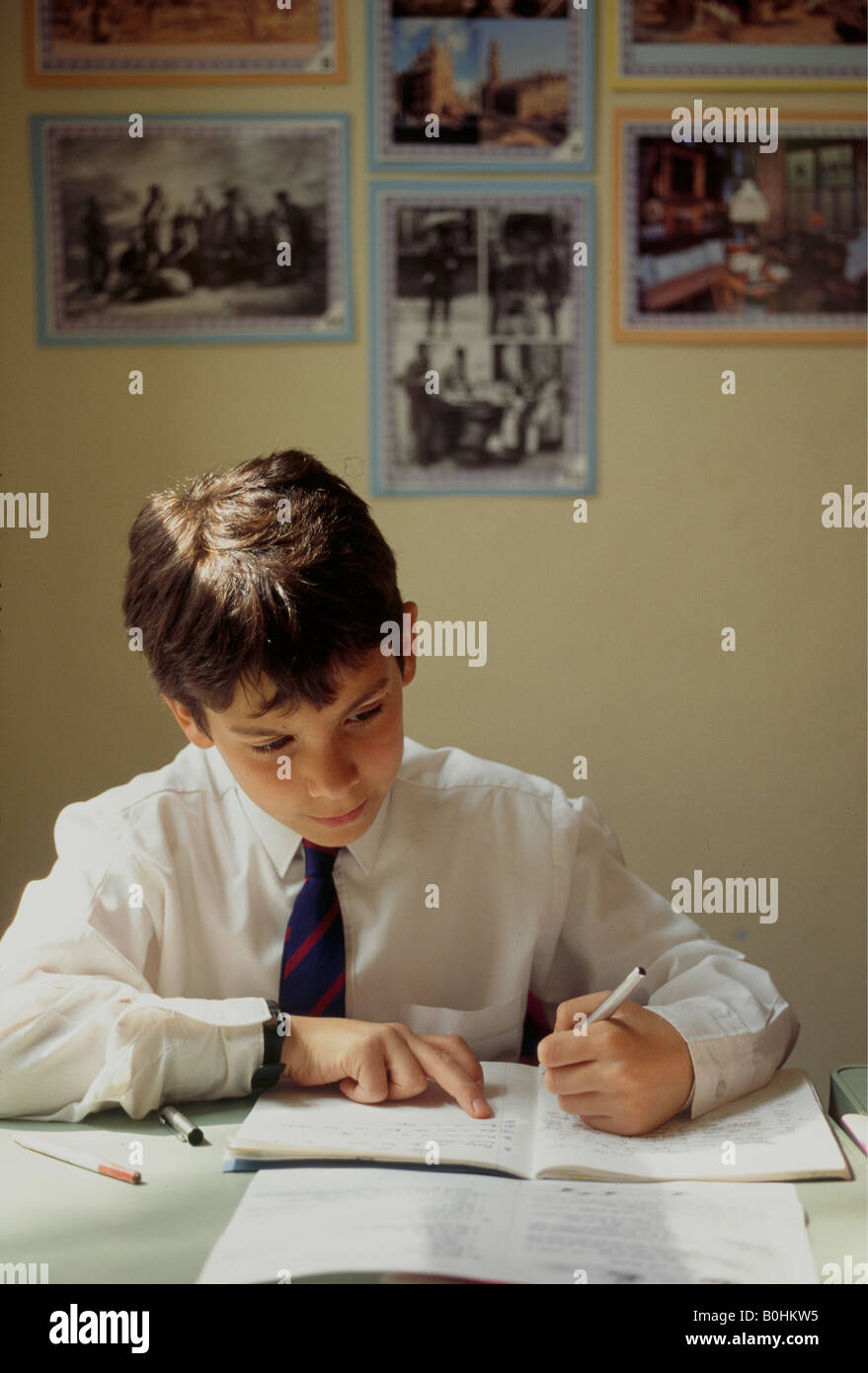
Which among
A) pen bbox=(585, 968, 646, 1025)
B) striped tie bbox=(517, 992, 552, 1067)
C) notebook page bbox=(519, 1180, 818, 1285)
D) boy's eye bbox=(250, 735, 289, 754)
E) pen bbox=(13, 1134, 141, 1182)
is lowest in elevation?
striped tie bbox=(517, 992, 552, 1067)

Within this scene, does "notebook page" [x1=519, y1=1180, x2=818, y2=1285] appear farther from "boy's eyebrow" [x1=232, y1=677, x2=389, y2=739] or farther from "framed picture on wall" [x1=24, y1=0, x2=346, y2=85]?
"framed picture on wall" [x1=24, y1=0, x2=346, y2=85]

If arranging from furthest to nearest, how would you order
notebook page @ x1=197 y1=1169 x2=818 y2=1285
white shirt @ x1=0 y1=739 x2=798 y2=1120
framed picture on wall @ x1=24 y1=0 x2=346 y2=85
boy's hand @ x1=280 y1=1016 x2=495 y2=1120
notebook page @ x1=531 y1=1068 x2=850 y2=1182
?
framed picture on wall @ x1=24 y1=0 x2=346 y2=85, white shirt @ x1=0 y1=739 x2=798 y2=1120, boy's hand @ x1=280 y1=1016 x2=495 y2=1120, notebook page @ x1=531 y1=1068 x2=850 y2=1182, notebook page @ x1=197 y1=1169 x2=818 y2=1285

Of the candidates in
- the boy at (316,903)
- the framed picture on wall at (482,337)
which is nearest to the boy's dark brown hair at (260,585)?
A: the boy at (316,903)

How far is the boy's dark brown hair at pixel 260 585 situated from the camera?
3.54ft

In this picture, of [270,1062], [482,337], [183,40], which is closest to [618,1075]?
[270,1062]

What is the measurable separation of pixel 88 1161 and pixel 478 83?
1.72 m

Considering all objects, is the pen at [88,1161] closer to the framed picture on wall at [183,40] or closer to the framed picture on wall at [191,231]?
the framed picture on wall at [191,231]

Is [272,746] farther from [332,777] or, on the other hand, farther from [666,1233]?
[666,1233]

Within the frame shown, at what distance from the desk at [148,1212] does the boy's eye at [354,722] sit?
1.02ft

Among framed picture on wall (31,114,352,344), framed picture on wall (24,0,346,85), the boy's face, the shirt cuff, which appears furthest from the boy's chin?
framed picture on wall (24,0,346,85)

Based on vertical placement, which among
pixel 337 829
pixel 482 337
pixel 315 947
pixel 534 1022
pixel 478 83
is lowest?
pixel 534 1022

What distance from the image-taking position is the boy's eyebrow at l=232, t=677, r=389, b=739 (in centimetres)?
109

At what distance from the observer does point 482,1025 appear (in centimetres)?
125
